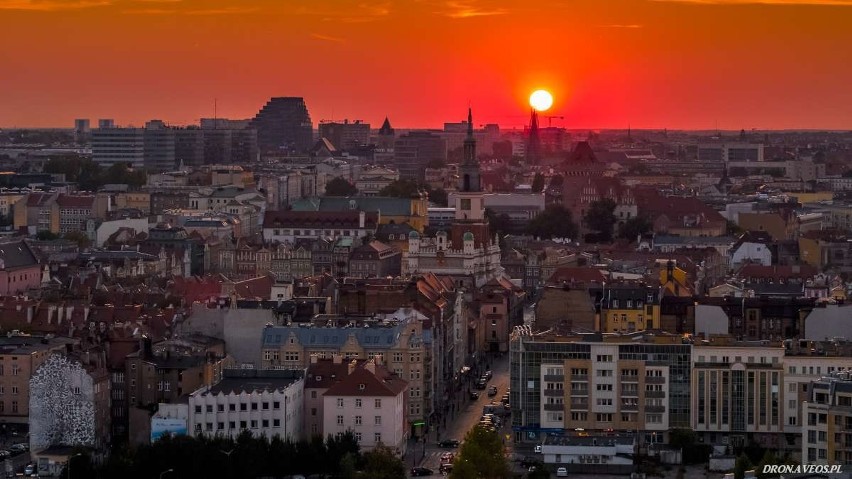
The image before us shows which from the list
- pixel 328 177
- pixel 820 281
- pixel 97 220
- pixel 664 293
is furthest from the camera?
pixel 328 177

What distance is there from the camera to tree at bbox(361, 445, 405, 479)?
3691 centimetres

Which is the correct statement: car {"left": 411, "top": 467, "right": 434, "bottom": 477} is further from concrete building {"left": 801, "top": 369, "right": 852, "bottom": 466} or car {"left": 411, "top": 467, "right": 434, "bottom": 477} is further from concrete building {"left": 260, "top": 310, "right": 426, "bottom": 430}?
concrete building {"left": 801, "top": 369, "right": 852, "bottom": 466}

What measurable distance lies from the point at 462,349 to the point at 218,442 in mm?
15181

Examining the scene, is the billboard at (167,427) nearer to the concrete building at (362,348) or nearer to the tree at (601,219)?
the concrete building at (362,348)

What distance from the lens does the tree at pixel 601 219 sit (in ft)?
310

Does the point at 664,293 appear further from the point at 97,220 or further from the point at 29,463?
the point at 97,220

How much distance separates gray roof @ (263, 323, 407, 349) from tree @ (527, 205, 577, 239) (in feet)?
156

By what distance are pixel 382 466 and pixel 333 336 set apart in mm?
8204

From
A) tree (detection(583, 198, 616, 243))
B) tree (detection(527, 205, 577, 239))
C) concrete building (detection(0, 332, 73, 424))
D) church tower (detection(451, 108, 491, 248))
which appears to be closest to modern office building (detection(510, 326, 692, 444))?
concrete building (detection(0, 332, 73, 424))

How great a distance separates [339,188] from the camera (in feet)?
381

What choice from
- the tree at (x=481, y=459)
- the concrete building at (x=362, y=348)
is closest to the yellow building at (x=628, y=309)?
the concrete building at (x=362, y=348)

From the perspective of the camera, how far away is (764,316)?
160 ft

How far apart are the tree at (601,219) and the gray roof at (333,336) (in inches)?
1939

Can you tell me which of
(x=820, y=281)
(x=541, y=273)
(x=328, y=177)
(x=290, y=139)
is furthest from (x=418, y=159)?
(x=820, y=281)
